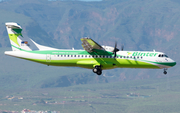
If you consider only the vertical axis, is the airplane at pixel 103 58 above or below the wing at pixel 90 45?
below

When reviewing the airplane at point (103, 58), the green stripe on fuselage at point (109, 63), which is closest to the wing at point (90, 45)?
the airplane at point (103, 58)

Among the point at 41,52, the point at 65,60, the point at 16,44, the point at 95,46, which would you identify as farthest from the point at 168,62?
the point at 16,44

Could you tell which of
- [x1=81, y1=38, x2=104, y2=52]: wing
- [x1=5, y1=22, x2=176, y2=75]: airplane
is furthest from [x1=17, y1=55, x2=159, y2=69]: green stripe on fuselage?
[x1=81, y1=38, x2=104, y2=52]: wing

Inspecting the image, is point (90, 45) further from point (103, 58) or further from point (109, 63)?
point (109, 63)

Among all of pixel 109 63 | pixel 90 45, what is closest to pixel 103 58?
pixel 109 63

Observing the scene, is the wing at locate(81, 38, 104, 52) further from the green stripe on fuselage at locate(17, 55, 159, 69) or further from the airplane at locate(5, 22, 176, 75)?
the green stripe on fuselage at locate(17, 55, 159, 69)

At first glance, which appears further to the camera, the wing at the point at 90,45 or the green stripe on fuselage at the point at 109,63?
the green stripe on fuselage at the point at 109,63

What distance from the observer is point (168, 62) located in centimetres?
6525

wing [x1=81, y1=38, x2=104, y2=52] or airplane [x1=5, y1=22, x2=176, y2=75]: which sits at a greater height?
wing [x1=81, y1=38, x2=104, y2=52]

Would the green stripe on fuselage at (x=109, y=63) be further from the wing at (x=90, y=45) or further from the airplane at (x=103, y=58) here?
the wing at (x=90, y=45)

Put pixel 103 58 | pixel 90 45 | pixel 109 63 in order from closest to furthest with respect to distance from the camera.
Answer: pixel 90 45
pixel 109 63
pixel 103 58

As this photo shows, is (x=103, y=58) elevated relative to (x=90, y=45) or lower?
lower

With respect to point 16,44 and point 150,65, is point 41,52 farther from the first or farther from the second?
point 150,65

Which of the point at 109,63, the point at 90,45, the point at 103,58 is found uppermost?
the point at 90,45
